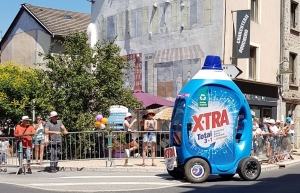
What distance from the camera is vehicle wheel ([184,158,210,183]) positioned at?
1243cm

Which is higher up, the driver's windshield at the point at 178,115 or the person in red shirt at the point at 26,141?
the driver's windshield at the point at 178,115

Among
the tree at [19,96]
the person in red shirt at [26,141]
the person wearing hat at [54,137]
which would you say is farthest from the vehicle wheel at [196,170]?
the tree at [19,96]

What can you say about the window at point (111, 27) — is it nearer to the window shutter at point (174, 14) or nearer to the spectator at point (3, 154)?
the window shutter at point (174, 14)

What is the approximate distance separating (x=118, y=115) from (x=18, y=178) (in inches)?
310

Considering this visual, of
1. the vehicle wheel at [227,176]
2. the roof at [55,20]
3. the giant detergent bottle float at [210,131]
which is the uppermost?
the roof at [55,20]

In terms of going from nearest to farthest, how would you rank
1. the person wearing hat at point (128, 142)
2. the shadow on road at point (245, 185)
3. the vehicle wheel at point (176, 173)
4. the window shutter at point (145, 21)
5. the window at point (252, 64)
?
the shadow on road at point (245, 185) < the vehicle wheel at point (176, 173) < the person wearing hat at point (128, 142) < the window at point (252, 64) < the window shutter at point (145, 21)

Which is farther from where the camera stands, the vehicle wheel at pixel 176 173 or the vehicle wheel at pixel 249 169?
the vehicle wheel at pixel 176 173

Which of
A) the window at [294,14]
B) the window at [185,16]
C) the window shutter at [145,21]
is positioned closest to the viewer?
the window at [185,16]

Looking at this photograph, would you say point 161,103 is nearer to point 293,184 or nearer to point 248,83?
point 248,83

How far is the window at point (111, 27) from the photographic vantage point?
30.0m

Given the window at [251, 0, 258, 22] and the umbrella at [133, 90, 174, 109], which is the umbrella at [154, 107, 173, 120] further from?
the window at [251, 0, 258, 22]

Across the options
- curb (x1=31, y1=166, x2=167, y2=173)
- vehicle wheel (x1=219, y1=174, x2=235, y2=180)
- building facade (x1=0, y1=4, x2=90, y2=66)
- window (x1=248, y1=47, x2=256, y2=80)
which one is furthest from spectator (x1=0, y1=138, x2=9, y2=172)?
building facade (x1=0, y1=4, x2=90, y2=66)

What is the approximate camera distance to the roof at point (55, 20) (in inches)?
1492

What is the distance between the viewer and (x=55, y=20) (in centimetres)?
3959
